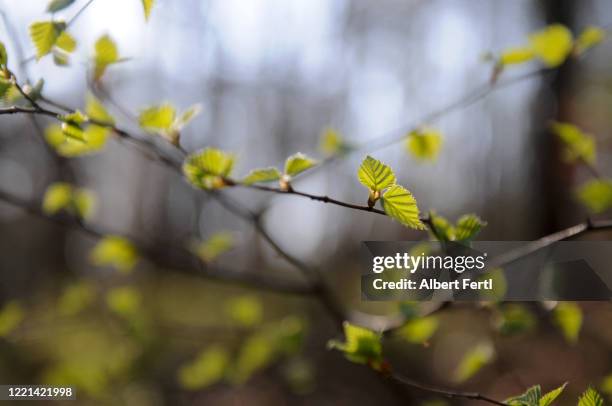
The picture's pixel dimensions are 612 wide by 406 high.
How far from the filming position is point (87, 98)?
0.91 meters

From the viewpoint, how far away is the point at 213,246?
4.09ft

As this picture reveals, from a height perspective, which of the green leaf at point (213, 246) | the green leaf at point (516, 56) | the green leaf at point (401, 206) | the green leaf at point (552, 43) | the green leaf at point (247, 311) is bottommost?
the green leaf at point (401, 206)

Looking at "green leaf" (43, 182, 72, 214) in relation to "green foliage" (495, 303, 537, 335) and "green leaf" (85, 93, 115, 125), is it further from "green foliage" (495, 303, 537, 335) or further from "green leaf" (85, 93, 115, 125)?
"green foliage" (495, 303, 537, 335)

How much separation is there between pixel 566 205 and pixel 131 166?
11.2 meters

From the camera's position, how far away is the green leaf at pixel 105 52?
2.86ft

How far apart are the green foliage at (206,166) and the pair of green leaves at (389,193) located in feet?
0.77

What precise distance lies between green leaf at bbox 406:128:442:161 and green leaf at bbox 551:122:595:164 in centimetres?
24

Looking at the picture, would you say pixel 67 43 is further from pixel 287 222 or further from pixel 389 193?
pixel 287 222

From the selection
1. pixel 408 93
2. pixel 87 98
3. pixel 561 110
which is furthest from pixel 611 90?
pixel 87 98

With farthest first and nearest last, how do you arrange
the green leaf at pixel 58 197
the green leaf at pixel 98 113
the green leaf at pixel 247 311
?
the green leaf at pixel 247 311 → the green leaf at pixel 58 197 → the green leaf at pixel 98 113

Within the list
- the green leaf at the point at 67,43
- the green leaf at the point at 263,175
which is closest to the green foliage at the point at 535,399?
the green leaf at the point at 263,175

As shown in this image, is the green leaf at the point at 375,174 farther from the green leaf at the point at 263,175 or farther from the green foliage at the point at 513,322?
the green foliage at the point at 513,322

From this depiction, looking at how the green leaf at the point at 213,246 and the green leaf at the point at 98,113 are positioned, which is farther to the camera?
the green leaf at the point at 213,246

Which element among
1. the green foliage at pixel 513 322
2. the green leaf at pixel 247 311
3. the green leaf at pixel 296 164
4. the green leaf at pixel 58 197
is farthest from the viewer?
the green leaf at pixel 247 311
